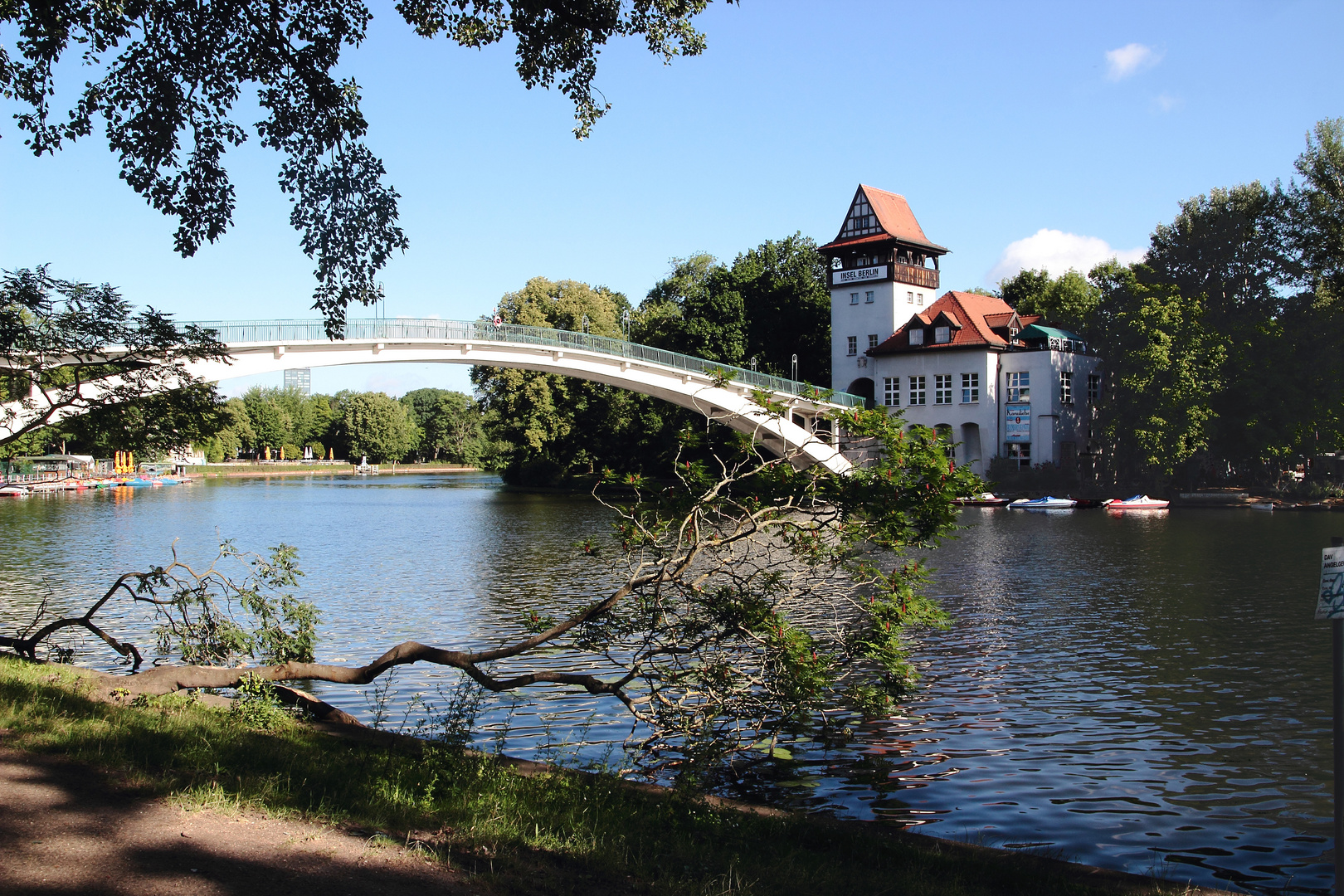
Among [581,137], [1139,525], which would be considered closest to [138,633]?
[581,137]

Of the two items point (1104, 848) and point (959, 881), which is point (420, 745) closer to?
point (959, 881)

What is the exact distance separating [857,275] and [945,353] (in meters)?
7.88

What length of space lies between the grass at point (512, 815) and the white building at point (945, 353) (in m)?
53.8

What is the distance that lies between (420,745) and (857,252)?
60697 mm

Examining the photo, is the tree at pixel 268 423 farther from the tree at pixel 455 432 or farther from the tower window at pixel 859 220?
the tower window at pixel 859 220

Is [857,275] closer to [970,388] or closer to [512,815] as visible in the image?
[970,388]

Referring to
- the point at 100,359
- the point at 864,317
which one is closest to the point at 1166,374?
the point at 864,317

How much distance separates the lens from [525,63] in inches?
397

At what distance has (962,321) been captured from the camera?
203ft

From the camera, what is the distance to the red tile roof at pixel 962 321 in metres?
60.8

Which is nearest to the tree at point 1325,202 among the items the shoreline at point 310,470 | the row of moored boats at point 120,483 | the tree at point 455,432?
the row of moored boats at point 120,483

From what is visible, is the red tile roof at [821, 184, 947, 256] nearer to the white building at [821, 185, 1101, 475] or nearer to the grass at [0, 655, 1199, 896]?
the white building at [821, 185, 1101, 475]

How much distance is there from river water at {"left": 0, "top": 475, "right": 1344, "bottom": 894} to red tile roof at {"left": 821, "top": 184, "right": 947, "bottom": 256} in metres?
32.1

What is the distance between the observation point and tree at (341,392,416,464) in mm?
130750
